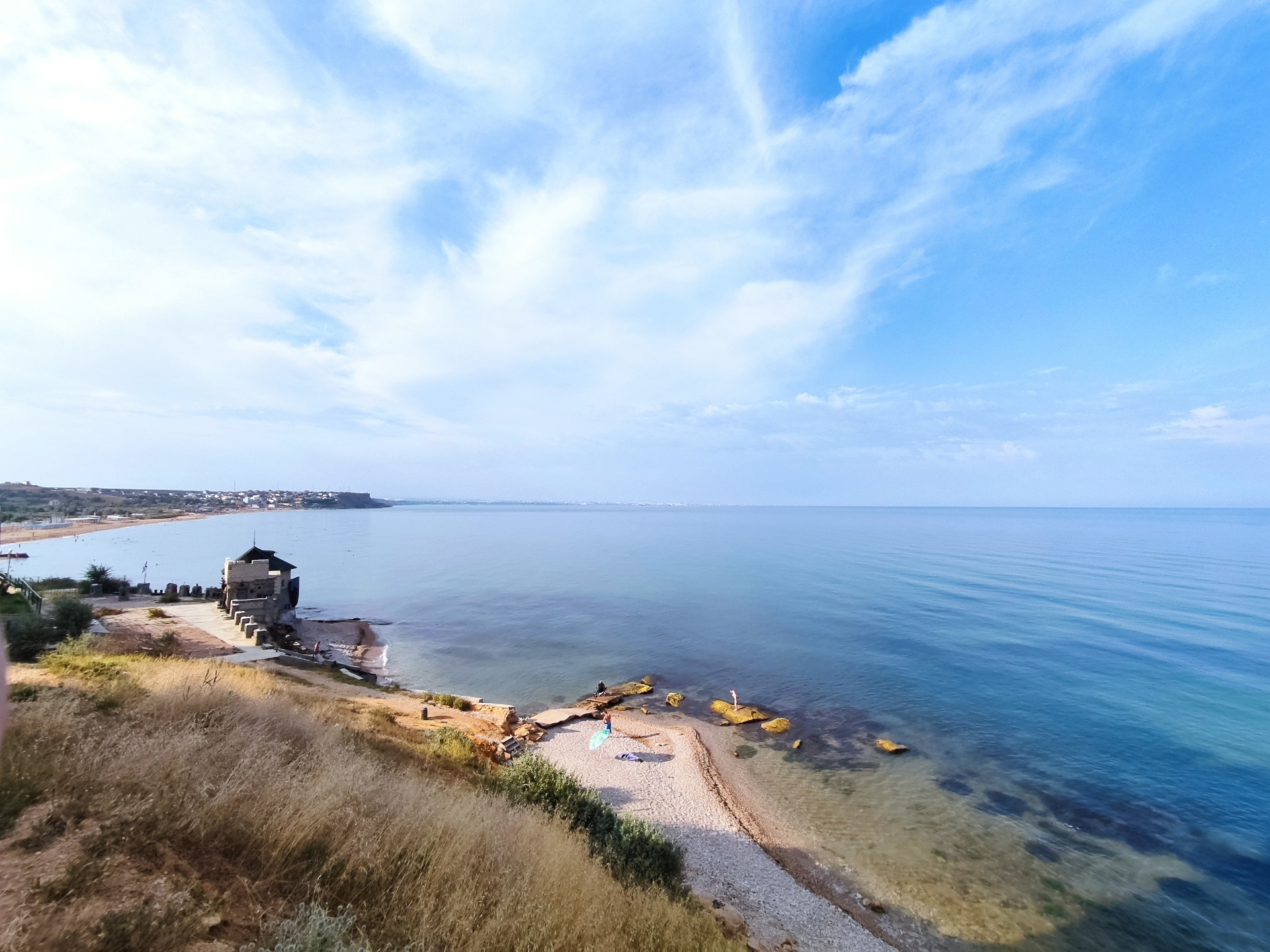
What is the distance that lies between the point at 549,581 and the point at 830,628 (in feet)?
111

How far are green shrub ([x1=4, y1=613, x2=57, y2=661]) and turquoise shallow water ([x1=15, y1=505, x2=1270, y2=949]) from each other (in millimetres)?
15745

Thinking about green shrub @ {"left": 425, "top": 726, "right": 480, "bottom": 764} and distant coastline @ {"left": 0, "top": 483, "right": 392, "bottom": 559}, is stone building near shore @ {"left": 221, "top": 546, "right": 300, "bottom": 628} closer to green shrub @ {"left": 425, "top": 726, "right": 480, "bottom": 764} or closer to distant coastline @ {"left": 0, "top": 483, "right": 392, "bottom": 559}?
green shrub @ {"left": 425, "top": 726, "right": 480, "bottom": 764}

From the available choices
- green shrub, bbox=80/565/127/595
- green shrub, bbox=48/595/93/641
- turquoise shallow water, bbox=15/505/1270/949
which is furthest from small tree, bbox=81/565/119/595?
green shrub, bbox=48/595/93/641

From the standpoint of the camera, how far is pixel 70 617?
20.6 metres

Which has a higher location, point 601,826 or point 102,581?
point 102,581

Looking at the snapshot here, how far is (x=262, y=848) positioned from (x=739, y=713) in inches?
893

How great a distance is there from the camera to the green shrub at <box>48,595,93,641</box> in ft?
64.9

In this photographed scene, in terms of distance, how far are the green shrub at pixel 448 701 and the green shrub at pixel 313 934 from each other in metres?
20.4

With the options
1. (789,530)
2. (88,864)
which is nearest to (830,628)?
(88,864)

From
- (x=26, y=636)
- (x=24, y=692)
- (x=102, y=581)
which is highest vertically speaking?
(x=24, y=692)

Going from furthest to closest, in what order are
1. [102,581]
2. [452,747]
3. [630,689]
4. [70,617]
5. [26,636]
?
[102,581] < [630,689] < [70,617] < [26,636] < [452,747]

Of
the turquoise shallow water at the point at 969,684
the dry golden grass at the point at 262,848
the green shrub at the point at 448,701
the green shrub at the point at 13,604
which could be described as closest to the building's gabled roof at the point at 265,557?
the turquoise shallow water at the point at 969,684

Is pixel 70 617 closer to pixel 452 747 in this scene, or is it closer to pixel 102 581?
pixel 452 747

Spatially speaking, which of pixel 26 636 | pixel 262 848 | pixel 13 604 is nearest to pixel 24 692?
pixel 262 848
